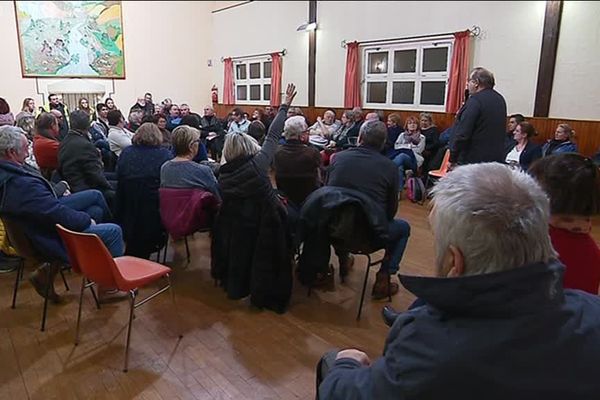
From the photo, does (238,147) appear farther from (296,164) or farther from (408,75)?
(408,75)

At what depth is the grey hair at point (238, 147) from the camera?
259 cm

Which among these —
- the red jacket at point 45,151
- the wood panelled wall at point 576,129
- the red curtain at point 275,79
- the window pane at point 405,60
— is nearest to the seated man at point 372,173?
the red jacket at point 45,151

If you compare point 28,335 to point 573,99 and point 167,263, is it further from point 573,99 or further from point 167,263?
point 573,99

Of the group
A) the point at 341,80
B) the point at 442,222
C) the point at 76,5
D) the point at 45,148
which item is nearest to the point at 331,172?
the point at 442,222

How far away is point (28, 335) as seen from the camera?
241 cm

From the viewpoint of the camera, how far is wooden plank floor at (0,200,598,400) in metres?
2.00

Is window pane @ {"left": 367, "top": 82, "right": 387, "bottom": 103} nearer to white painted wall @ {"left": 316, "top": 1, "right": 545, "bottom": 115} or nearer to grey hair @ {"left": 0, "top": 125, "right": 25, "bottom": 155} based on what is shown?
white painted wall @ {"left": 316, "top": 1, "right": 545, "bottom": 115}

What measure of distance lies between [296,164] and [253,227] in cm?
68

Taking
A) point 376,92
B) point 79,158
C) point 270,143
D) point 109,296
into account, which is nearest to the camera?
point 270,143

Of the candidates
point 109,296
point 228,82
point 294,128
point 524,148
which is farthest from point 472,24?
point 228,82

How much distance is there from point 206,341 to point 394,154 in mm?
4374

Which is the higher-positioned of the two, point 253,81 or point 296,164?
point 253,81

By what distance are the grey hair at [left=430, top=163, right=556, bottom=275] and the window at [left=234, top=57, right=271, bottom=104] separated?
10.0m

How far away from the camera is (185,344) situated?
7.69 feet
